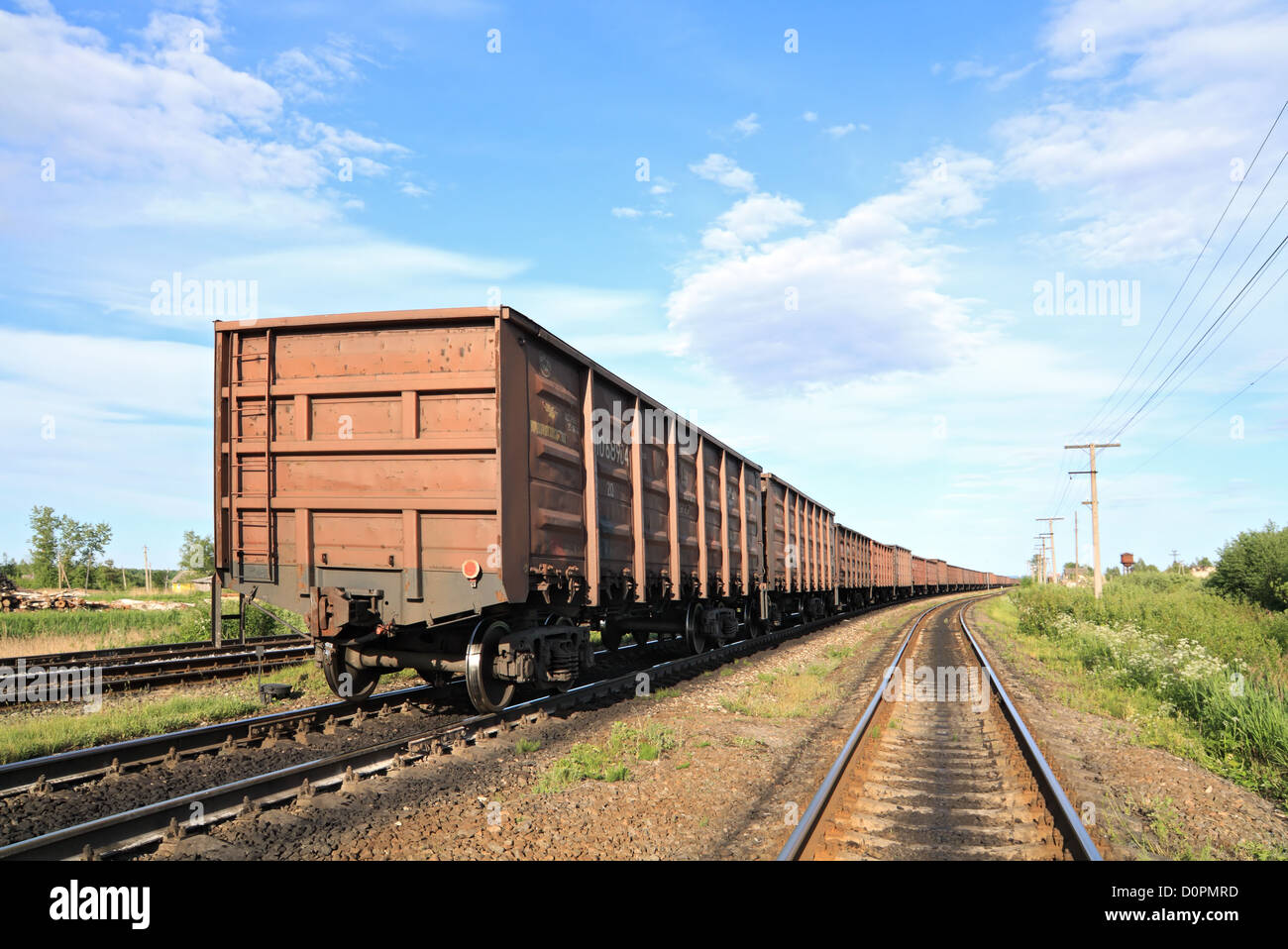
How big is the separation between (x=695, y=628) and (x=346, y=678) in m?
6.86

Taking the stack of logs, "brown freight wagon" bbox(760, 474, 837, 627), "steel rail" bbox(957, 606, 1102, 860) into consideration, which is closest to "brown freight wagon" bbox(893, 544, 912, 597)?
"brown freight wagon" bbox(760, 474, 837, 627)

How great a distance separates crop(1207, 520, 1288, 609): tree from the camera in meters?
27.9

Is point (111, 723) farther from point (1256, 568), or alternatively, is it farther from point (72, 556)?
point (72, 556)

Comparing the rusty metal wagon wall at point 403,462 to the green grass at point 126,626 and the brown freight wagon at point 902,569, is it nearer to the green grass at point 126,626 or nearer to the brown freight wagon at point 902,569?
the green grass at point 126,626

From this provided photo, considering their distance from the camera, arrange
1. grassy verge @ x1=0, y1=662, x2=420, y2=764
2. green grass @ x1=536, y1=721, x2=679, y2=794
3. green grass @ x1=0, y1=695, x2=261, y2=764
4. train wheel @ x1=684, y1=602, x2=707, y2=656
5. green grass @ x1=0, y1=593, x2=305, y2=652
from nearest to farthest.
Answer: green grass @ x1=536, y1=721, x2=679, y2=794, green grass @ x1=0, y1=695, x2=261, y2=764, grassy verge @ x1=0, y1=662, x2=420, y2=764, train wheel @ x1=684, y1=602, x2=707, y2=656, green grass @ x1=0, y1=593, x2=305, y2=652

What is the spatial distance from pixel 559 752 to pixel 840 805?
9.44ft

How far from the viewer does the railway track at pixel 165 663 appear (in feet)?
35.7

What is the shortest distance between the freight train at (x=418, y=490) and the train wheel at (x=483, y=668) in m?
0.02

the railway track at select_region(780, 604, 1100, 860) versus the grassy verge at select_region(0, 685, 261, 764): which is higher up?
the grassy verge at select_region(0, 685, 261, 764)

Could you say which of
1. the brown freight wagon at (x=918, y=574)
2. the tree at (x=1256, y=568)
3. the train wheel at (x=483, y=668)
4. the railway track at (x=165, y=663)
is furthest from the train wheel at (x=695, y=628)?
the brown freight wagon at (x=918, y=574)

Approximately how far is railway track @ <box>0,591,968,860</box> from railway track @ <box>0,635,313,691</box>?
249 centimetres

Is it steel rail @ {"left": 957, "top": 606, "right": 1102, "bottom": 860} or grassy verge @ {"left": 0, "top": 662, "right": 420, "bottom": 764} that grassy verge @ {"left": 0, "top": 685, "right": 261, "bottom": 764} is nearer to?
grassy verge @ {"left": 0, "top": 662, "right": 420, "bottom": 764}
